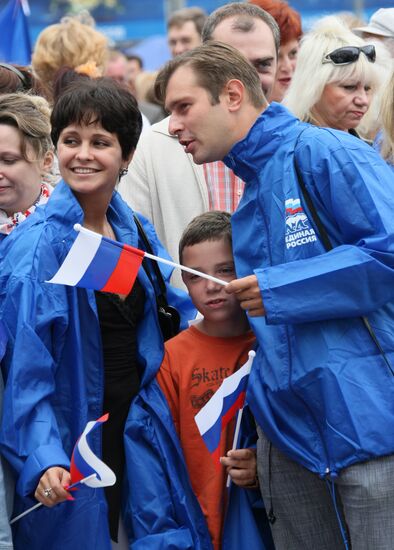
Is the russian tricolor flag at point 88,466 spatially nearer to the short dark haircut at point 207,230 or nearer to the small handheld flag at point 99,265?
the small handheld flag at point 99,265

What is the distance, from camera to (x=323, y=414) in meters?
3.75

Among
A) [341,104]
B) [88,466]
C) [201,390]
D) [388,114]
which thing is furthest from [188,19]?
[88,466]

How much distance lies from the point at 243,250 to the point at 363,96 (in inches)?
78.8

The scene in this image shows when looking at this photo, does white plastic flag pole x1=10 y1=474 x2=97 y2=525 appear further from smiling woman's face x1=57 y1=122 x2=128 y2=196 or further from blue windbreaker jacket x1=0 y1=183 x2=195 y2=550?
smiling woman's face x1=57 y1=122 x2=128 y2=196

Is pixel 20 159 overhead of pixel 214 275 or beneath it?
overhead

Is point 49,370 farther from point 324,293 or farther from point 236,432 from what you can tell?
point 324,293

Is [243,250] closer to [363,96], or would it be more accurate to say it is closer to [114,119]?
[114,119]

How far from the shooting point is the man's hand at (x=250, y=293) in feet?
12.2

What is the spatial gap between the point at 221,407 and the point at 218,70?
4.06 ft

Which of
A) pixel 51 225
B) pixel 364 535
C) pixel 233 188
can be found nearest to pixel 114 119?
pixel 51 225

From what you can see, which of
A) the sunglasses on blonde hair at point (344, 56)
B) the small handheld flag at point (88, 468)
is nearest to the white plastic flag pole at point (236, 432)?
the small handheld flag at point (88, 468)

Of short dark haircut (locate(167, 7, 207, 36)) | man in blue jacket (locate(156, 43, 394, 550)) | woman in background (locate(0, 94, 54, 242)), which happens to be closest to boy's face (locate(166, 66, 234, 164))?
man in blue jacket (locate(156, 43, 394, 550))

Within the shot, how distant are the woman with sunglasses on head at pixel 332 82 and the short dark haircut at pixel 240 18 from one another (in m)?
0.24

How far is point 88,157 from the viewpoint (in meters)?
4.23
